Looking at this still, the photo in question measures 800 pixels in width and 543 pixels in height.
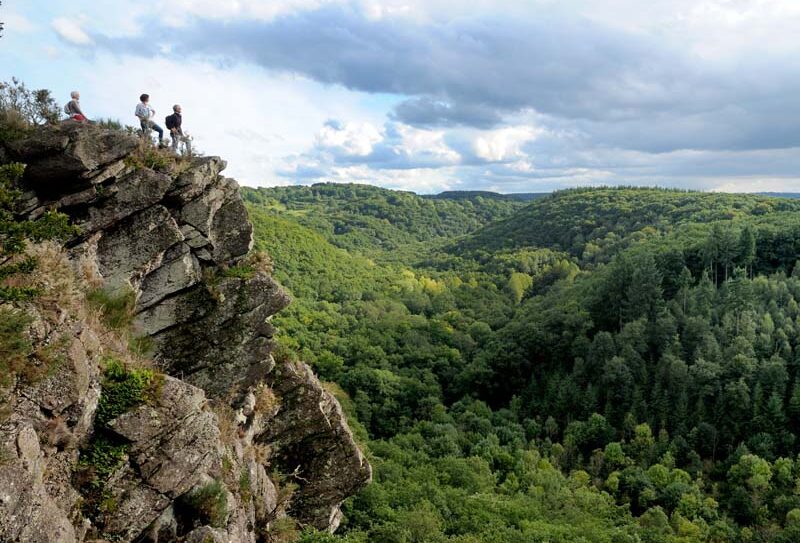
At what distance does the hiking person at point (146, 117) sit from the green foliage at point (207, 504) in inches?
406

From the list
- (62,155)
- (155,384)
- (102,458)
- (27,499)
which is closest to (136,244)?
(62,155)

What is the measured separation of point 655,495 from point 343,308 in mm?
71486

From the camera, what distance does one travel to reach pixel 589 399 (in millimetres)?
75750

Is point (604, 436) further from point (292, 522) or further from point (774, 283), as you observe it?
point (292, 522)

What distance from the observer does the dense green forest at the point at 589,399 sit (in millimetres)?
44562

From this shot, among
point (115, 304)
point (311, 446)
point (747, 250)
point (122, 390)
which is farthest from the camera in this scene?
point (747, 250)

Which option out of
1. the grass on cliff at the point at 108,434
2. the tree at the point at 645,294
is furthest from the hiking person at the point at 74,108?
the tree at the point at 645,294

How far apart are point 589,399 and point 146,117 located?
72.3 m

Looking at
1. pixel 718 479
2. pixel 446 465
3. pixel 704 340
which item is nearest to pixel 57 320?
pixel 446 465

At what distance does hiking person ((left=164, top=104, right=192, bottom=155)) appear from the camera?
1689 centimetres

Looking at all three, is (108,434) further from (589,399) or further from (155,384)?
(589,399)

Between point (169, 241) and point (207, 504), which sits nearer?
point (207, 504)

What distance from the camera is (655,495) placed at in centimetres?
5622

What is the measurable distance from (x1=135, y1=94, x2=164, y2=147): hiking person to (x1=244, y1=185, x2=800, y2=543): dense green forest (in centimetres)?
2424
